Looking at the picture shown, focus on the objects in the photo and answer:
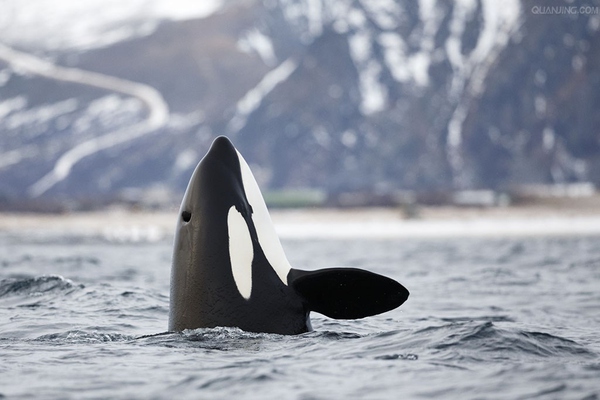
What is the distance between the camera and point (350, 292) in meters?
7.57

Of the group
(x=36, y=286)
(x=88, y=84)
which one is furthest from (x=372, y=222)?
(x=88, y=84)

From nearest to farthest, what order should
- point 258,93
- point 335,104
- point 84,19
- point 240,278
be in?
point 240,278 < point 335,104 < point 258,93 < point 84,19

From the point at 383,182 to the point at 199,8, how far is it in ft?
189

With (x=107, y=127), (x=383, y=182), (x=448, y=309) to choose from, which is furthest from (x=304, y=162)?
(x=448, y=309)

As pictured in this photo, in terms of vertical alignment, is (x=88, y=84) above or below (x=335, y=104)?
above

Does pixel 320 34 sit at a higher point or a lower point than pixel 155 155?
higher

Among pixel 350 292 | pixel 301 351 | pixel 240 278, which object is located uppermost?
pixel 240 278

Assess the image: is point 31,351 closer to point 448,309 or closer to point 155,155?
point 448,309

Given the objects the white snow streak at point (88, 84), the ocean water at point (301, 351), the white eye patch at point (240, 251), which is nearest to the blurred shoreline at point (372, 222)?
the ocean water at point (301, 351)

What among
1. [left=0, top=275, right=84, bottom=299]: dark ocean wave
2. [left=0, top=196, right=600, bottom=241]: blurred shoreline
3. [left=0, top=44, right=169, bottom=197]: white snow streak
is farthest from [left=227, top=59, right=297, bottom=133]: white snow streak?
[left=0, top=275, right=84, bottom=299]: dark ocean wave

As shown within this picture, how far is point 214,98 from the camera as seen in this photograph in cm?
10662

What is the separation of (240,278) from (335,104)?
91838mm

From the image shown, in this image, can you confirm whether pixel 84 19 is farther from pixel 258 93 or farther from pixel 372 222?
pixel 372 222

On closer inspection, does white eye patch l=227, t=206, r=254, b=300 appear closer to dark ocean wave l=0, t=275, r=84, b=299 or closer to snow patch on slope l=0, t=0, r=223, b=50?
dark ocean wave l=0, t=275, r=84, b=299
